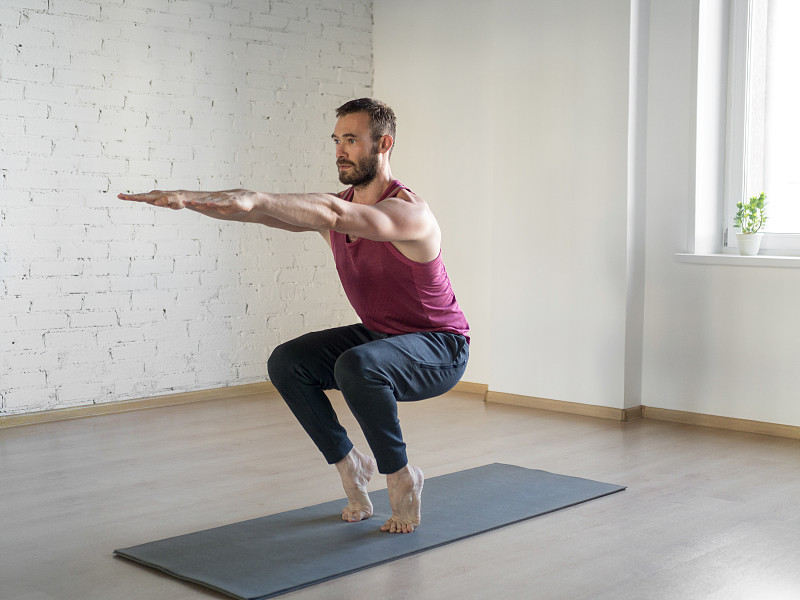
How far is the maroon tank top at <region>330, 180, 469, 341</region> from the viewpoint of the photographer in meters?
2.68

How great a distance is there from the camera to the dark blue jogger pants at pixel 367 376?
2500 millimetres

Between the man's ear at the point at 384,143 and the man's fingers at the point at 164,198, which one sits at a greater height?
the man's ear at the point at 384,143

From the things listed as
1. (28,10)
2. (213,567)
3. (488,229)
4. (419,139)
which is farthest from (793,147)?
(28,10)

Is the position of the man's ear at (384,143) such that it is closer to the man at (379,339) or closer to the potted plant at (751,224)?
the man at (379,339)

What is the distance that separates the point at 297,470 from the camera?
3.38 m

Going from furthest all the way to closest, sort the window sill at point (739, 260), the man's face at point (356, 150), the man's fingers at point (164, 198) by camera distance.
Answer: the window sill at point (739, 260) < the man's face at point (356, 150) < the man's fingers at point (164, 198)

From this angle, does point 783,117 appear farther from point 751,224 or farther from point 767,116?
point 751,224

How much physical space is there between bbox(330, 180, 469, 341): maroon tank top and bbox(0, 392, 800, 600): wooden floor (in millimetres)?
629

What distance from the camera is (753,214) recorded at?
4.12 m

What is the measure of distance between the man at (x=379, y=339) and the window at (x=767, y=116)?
2012mm

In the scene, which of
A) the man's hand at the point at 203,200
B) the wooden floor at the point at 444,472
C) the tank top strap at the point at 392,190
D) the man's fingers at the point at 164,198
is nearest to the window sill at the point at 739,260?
the wooden floor at the point at 444,472

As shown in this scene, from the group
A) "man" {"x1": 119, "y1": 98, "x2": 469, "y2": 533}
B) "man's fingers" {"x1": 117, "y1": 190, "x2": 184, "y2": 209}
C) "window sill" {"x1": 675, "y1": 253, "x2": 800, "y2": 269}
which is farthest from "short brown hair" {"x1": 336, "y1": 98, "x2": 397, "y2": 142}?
"window sill" {"x1": 675, "y1": 253, "x2": 800, "y2": 269}

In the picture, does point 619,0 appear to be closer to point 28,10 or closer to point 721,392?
point 721,392

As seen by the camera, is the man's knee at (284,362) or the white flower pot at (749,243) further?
the white flower pot at (749,243)
